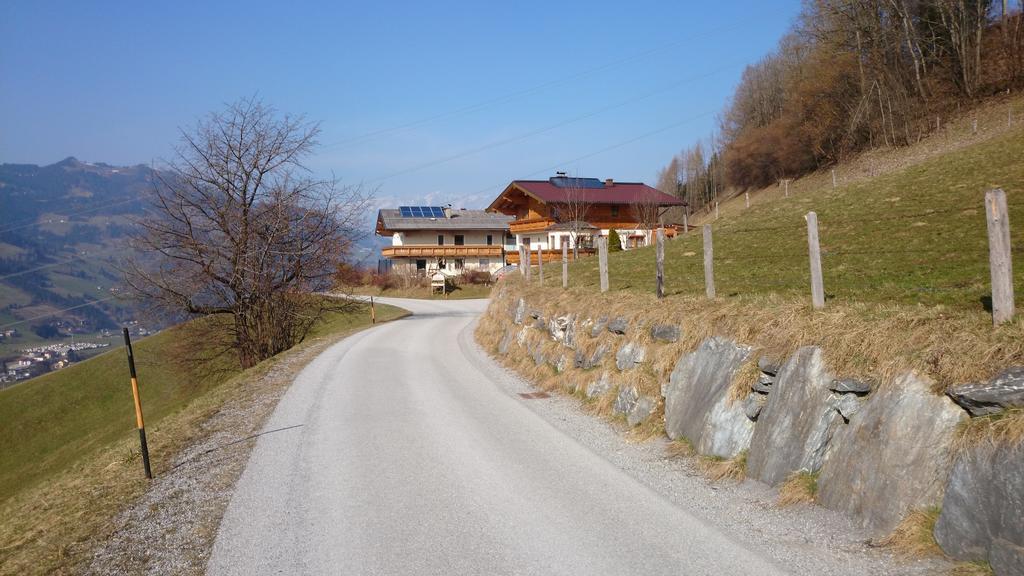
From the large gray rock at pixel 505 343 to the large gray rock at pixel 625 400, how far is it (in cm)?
803

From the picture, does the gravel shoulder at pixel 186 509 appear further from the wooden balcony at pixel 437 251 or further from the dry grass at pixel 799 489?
Answer: the wooden balcony at pixel 437 251

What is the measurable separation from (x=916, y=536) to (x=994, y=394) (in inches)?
46.1

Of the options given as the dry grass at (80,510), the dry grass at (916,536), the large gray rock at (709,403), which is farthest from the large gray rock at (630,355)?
the dry grass at (80,510)

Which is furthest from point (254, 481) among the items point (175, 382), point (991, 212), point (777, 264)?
point (175, 382)

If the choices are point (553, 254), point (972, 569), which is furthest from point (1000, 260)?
point (553, 254)

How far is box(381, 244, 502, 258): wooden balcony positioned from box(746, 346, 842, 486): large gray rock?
211 feet

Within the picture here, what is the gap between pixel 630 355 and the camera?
1157 centimetres

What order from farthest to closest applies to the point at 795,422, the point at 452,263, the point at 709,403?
the point at 452,263 < the point at 709,403 < the point at 795,422

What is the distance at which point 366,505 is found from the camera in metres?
7.30

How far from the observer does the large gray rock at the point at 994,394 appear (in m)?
5.04

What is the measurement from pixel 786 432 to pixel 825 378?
2.23ft

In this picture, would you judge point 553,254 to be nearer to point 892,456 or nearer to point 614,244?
point 614,244

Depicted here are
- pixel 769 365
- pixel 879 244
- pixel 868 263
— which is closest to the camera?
pixel 769 365

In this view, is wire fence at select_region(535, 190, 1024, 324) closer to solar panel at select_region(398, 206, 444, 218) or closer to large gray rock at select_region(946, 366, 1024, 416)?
large gray rock at select_region(946, 366, 1024, 416)
